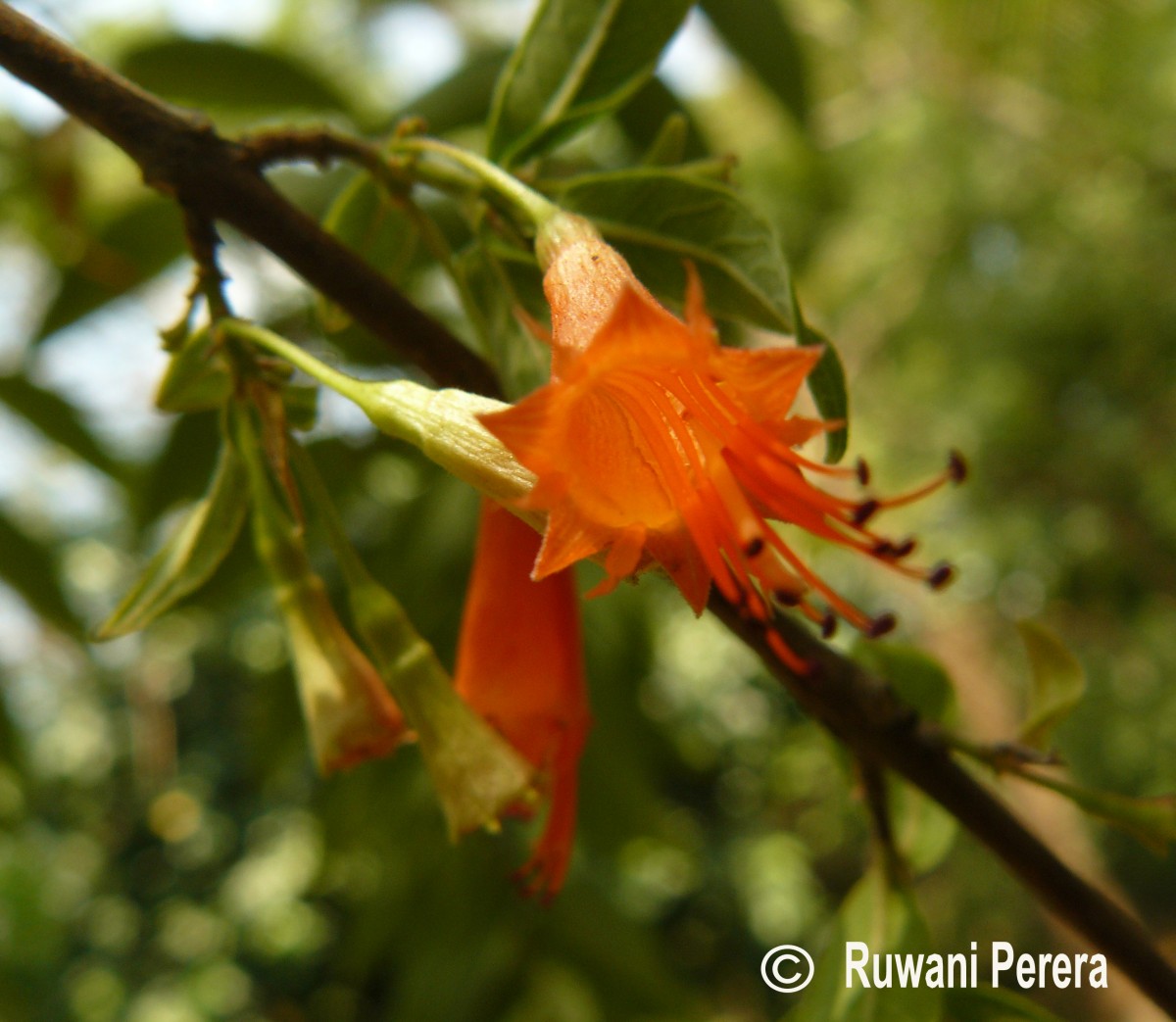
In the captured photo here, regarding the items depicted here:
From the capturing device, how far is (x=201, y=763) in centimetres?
445

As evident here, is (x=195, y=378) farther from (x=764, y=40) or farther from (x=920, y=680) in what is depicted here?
(x=764, y=40)

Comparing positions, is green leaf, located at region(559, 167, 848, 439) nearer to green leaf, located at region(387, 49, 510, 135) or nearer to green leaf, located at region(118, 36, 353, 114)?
green leaf, located at region(387, 49, 510, 135)

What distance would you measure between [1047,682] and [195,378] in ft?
1.67

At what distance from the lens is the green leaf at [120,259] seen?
1038mm

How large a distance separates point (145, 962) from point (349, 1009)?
813 mm

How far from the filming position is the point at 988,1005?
0.57 metres

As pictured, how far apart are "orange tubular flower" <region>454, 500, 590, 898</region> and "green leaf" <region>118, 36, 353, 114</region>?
76cm

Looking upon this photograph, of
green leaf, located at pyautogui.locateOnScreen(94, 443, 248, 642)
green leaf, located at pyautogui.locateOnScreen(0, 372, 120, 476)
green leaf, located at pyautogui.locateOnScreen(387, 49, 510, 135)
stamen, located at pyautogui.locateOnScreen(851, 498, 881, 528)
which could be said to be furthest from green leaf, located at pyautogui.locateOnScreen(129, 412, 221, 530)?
stamen, located at pyautogui.locateOnScreen(851, 498, 881, 528)

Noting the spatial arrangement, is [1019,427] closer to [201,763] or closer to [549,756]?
[201,763]

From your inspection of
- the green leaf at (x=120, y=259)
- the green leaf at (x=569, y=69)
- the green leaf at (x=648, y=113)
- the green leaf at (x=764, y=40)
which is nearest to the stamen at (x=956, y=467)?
the green leaf at (x=569, y=69)

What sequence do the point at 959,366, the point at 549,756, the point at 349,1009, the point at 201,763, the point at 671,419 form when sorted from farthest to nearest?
the point at 201,763 → the point at 959,366 → the point at 349,1009 → the point at 549,756 → the point at 671,419

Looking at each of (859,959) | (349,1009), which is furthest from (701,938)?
(859,959)

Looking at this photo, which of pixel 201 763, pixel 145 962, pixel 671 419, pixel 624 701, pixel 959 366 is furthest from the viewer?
pixel 201 763

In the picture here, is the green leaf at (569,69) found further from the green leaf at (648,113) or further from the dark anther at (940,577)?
the green leaf at (648,113)
